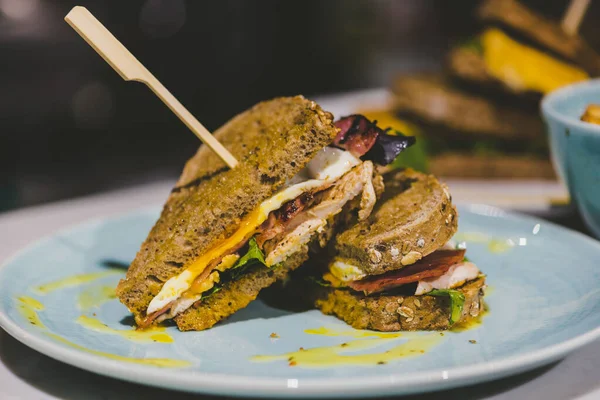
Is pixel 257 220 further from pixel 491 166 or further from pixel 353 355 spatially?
pixel 491 166

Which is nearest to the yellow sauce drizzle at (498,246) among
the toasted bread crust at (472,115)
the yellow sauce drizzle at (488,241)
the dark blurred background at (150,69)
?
the yellow sauce drizzle at (488,241)

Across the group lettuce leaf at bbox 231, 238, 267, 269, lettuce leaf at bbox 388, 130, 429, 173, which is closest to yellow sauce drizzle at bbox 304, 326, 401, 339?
lettuce leaf at bbox 231, 238, 267, 269

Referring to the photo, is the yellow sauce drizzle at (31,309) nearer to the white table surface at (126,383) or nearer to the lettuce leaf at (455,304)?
the white table surface at (126,383)

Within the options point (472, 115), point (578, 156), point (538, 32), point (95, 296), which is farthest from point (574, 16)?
point (95, 296)

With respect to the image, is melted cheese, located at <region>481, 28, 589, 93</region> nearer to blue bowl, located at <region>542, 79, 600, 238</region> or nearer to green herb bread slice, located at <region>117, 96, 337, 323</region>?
blue bowl, located at <region>542, 79, 600, 238</region>

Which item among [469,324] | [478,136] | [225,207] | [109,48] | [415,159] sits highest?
[109,48]

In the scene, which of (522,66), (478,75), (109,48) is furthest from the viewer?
(478,75)
